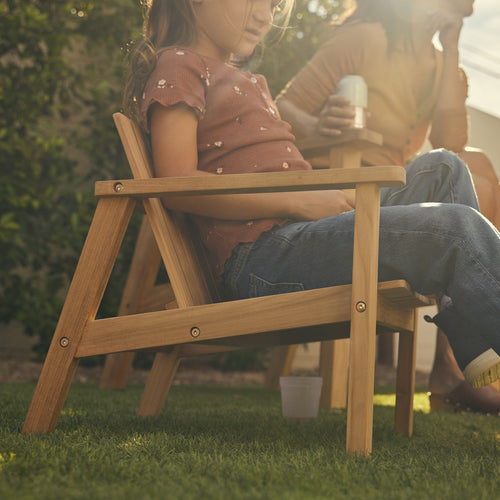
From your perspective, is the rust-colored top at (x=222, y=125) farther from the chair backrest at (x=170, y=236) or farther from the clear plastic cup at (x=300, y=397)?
the clear plastic cup at (x=300, y=397)

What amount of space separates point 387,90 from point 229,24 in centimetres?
112

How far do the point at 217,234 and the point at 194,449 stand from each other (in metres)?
0.51

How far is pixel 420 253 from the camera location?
4.32ft

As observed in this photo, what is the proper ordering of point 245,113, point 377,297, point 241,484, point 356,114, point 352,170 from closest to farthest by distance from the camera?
point 241,484, point 352,170, point 377,297, point 245,113, point 356,114

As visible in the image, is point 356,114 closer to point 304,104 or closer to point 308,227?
point 304,104

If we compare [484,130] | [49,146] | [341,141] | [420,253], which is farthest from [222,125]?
[484,130]

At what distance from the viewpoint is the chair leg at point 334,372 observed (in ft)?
8.16

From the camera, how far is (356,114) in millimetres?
2312

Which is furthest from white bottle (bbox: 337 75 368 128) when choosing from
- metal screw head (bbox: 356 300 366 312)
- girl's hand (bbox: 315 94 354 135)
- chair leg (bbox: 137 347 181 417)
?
metal screw head (bbox: 356 300 366 312)

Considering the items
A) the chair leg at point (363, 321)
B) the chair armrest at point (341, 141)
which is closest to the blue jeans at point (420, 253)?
the chair leg at point (363, 321)

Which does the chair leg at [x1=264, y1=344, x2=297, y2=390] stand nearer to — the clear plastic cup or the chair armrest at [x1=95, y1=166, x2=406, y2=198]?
the clear plastic cup

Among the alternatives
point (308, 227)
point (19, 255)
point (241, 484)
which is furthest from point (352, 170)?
point (19, 255)

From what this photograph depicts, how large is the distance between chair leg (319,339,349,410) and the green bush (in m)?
1.63

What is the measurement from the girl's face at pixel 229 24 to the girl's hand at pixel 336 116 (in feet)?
1.96
